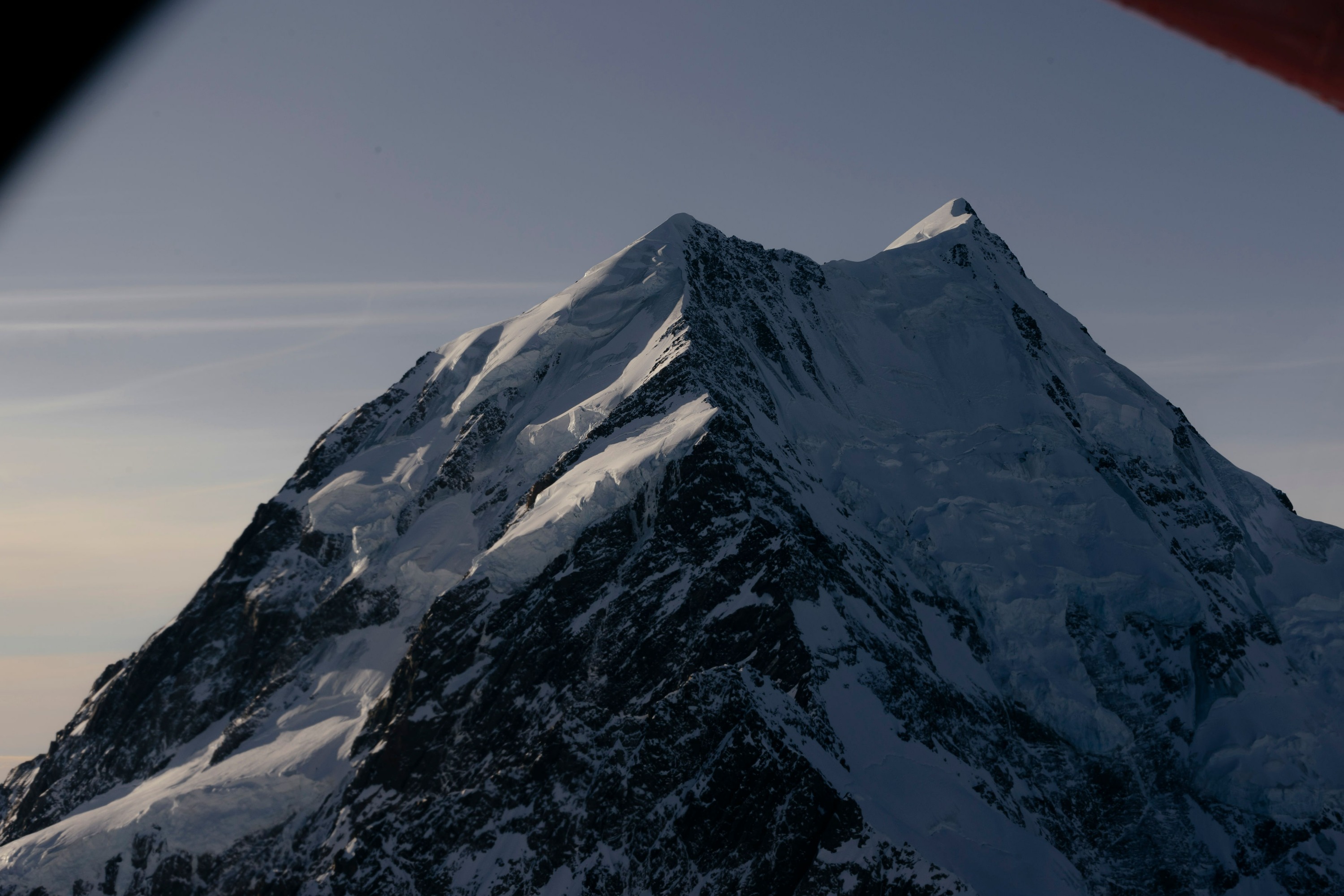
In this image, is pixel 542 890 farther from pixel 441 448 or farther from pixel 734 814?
pixel 441 448

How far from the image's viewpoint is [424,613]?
101438 millimetres

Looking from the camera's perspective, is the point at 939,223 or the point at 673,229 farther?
the point at 939,223

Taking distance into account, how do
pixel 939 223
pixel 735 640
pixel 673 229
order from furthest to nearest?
pixel 939 223 → pixel 673 229 → pixel 735 640

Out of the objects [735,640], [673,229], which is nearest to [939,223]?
[673,229]

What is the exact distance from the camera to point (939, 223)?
6289 inches

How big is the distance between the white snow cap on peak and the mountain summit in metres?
11.9

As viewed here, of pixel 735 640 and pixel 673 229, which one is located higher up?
pixel 673 229

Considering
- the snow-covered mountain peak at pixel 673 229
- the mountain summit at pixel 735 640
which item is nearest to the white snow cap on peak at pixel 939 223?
the mountain summit at pixel 735 640

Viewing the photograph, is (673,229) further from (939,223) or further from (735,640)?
(735,640)

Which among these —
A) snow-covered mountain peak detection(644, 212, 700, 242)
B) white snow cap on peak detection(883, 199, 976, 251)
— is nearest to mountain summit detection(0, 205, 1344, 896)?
snow-covered mountain peak detection(644, 212, 700, 242)

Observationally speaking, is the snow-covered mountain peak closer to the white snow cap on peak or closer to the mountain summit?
the mountain summit

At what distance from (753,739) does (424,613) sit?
42831 mm

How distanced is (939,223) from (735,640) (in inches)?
3847

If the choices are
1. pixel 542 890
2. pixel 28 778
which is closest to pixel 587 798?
pixel 542 890
